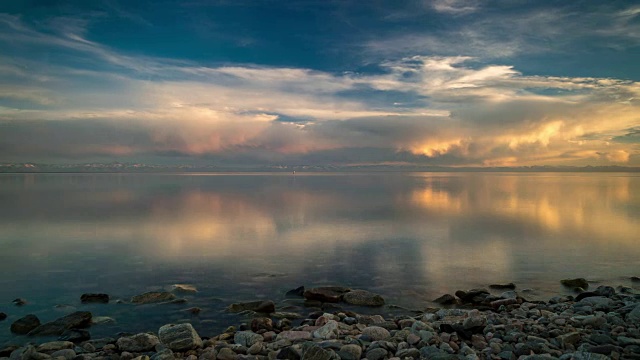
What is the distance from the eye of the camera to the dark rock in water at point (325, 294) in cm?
1662

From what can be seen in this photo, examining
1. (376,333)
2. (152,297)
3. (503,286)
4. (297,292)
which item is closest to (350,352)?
(376,333)

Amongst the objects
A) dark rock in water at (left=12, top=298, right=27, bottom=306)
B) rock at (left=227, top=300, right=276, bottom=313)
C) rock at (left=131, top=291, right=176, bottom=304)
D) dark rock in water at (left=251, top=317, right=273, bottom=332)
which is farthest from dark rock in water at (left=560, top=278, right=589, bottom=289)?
dark rock in water at (left=12, top=298, right=27, bottom=306)

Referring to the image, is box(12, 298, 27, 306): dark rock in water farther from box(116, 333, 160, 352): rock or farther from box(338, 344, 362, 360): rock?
box(338, 344, 362, 360): rock

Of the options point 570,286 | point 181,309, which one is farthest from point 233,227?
point 570,286

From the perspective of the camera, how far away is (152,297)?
1659cm

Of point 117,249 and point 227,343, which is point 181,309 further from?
point 117,249

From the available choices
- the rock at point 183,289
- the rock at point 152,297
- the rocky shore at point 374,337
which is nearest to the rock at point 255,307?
the rocky shore at point 374,337

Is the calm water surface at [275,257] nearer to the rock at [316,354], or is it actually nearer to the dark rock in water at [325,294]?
the dark rock in water at [325,294]

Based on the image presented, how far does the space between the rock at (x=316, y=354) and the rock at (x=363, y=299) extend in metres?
6.30

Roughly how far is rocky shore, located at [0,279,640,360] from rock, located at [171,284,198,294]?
7.51 feet

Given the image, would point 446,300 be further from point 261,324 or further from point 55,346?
point 55,346

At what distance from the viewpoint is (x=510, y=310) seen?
15.4 metres

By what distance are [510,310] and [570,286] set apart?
5504 mm

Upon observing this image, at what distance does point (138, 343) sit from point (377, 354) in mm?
5958
